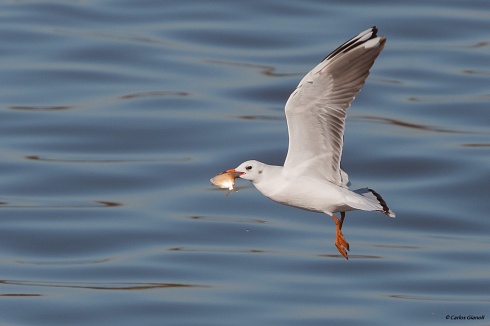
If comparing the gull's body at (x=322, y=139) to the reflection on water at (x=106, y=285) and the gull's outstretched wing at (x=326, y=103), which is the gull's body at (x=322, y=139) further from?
the reflection on water at (x=106, y=285)

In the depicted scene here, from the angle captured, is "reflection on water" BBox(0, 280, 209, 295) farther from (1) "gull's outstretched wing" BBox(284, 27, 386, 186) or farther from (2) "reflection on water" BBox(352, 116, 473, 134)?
(1) "gull's outstretched wing" BBox(284, 27, 386, 186)

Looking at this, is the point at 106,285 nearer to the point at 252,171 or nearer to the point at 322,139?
the point at 252,171

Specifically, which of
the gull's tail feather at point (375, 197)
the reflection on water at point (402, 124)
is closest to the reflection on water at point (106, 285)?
the reflection on water at point (402, 124)

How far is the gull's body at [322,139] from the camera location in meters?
11.8

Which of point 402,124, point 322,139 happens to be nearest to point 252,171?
point 322,139

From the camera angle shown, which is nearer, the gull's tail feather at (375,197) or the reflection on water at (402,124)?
the gull's tail feather at (375,197)

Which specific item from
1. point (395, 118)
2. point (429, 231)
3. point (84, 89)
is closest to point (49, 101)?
point (84, 89)

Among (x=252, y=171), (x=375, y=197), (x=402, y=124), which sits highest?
(x=402, y=124)


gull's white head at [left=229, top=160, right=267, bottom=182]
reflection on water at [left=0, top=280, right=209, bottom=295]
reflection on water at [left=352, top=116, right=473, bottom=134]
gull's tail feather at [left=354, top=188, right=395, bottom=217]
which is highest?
reflection on water at [left=352, top=116, right=473, bottom=134]

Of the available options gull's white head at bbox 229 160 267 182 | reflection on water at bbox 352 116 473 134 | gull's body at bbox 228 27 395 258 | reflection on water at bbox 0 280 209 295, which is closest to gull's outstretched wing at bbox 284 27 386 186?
gull's body at bbox 228 27 395 258

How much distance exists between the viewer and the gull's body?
11844 mm

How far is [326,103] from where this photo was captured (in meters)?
12.0

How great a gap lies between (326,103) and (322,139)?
1.12 feet

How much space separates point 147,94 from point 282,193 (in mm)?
14679
